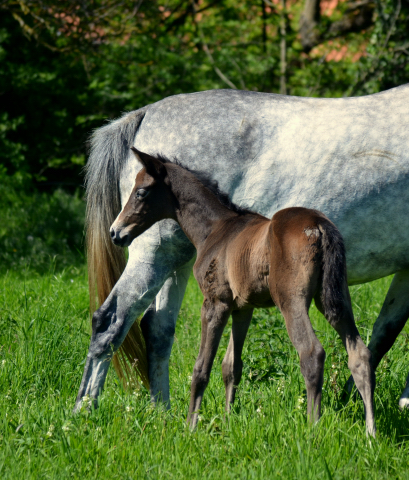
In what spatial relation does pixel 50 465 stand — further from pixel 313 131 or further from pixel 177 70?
pixel 177 70

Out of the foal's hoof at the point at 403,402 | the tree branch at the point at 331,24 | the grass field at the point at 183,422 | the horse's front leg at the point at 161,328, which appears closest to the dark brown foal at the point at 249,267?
the grass field at the point at 183,422

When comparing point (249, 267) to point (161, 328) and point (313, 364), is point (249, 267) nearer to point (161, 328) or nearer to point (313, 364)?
point (313, 364)

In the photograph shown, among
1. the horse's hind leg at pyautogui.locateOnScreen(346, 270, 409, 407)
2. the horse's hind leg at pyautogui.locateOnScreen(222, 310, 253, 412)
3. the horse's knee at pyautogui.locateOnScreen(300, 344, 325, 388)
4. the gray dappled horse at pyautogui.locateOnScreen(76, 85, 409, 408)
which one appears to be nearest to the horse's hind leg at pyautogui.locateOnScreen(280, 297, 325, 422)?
the horse's knee at pyautogui.locateOnScreen(300, 344, 325, 388)

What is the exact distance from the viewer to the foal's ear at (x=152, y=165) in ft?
10.8

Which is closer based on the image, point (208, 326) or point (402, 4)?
point (208, 326)

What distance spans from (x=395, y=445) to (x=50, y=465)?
5.08 feet

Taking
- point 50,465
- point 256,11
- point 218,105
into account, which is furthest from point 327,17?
point 50,465

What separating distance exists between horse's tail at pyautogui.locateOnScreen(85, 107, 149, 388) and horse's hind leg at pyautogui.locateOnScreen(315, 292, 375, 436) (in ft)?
5.33

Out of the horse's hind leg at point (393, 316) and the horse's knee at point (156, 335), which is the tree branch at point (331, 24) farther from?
the horse's knee at point (156, 335)

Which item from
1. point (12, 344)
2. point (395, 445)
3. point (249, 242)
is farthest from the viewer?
point (12, 344)

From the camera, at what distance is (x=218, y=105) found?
3.66 metres

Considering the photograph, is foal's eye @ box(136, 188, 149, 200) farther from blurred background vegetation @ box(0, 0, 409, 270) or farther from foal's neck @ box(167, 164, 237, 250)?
blurred background vegetation @ box(0, 0, 409, 270)

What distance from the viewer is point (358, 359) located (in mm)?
2590

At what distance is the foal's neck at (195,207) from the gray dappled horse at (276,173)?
20 centimetres
